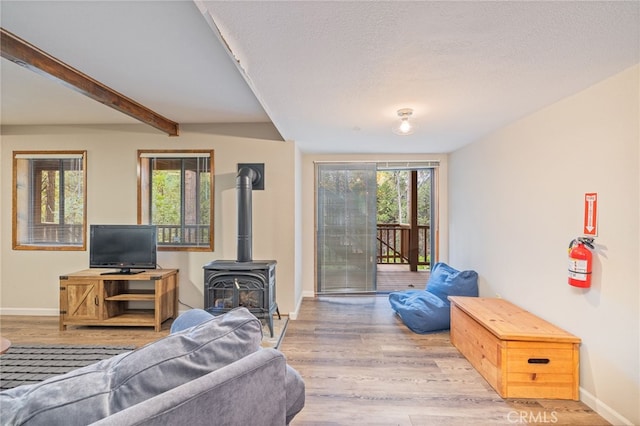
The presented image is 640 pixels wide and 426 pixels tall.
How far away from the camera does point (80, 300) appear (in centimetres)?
314

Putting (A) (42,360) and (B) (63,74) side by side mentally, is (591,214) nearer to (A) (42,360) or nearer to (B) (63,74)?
(B) (63,74)

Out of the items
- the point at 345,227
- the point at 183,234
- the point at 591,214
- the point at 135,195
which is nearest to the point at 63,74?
the point at 135,195

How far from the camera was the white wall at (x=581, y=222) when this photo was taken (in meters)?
1.66

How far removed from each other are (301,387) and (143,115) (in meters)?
3.10

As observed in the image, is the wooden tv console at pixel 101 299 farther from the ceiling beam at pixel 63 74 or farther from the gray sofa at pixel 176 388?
the gray sofa at pixel 176 388

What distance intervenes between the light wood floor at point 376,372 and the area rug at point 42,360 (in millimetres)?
156

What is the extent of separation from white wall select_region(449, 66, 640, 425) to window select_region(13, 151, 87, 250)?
16.3 feet

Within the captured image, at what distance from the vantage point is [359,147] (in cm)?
385

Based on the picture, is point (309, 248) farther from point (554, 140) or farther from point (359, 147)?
point (554, 140)

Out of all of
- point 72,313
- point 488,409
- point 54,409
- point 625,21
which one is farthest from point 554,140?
point 72,313

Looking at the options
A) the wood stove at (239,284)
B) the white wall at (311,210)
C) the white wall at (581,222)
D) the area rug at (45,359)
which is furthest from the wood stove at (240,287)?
the white wall at (581,222)

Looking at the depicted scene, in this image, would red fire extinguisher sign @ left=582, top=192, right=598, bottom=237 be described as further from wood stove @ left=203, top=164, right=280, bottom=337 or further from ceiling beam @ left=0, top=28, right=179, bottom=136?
ceiling beam @ left=0, top=28, right=179, bottom=136

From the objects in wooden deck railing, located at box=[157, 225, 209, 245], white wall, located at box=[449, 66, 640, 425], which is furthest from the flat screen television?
white wall, located at box=[449, 66, 640, 425]
